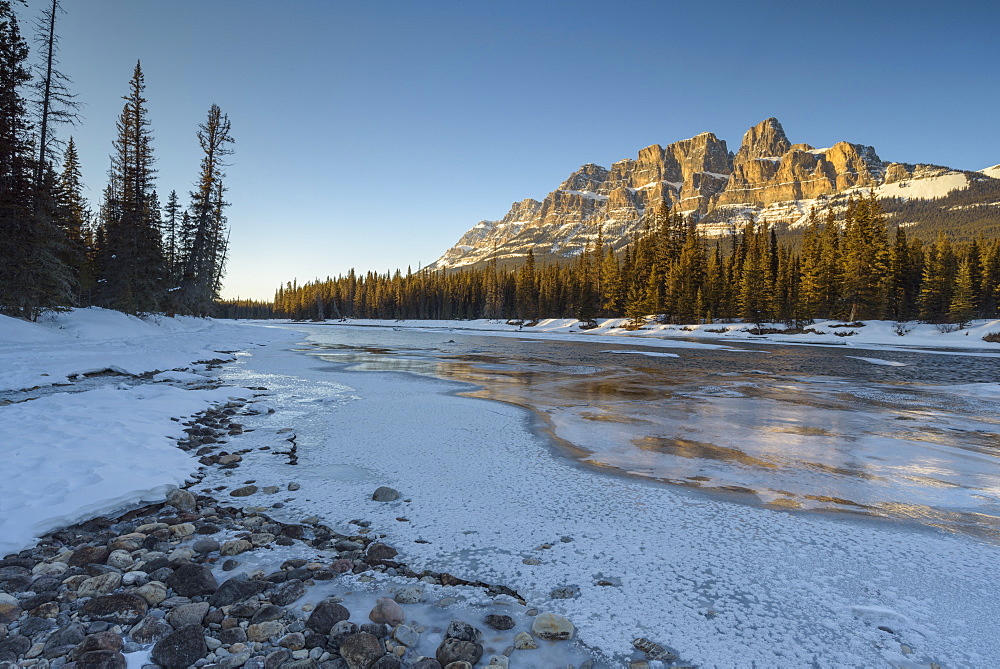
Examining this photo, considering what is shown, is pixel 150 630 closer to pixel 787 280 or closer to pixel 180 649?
pixel 180 649

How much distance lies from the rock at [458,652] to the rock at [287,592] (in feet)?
3.95

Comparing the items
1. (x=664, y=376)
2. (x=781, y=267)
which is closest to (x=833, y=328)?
(x=781, y=267)

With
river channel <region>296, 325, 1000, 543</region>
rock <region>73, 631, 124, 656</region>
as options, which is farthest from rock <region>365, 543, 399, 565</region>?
river channel <region>296, 325, 1000, 543</region>

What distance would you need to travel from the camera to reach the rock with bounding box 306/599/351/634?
2822mm

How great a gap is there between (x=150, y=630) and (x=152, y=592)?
496 mm

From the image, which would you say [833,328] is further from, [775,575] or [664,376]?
[775,575]

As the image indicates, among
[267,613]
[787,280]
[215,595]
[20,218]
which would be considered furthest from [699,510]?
[787,280]

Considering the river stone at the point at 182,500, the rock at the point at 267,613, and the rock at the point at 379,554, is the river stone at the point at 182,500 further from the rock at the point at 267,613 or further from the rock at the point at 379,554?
the rock at the point at 267,613

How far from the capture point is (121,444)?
5.89 metres

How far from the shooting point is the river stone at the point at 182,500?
4786mm

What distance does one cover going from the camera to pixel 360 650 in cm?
257

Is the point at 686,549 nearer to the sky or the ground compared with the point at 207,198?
nearer to the ground

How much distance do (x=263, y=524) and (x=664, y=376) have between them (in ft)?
54.0

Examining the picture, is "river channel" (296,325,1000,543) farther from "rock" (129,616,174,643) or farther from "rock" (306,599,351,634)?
"rock" (129,616,174,643)
